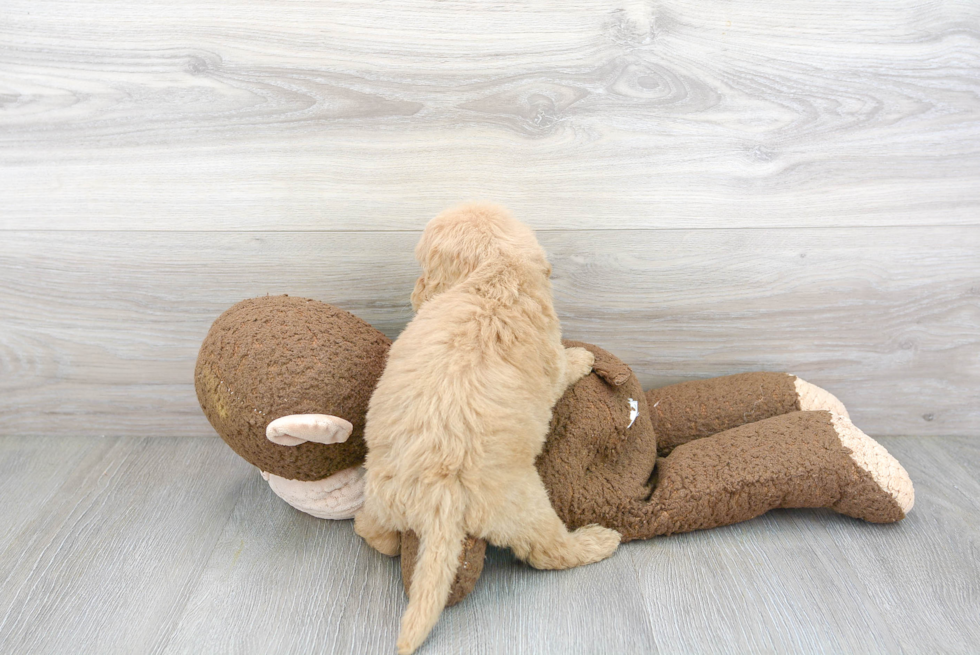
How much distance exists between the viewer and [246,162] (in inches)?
43.4

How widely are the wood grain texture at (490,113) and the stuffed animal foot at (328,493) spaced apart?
426 mm

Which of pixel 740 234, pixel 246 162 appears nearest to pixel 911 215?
pixel 740 234

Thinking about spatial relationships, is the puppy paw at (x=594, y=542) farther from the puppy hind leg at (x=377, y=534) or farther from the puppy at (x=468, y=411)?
the puppy hind leg at (x=377, y=534)

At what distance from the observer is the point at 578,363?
3.19 ft

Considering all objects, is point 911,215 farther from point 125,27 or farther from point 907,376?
point 125,27

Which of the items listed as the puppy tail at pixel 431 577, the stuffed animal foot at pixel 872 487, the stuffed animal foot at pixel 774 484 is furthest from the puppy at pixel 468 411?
the stuffed animal foot at pixel 872 487

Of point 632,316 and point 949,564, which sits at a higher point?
point 632,316

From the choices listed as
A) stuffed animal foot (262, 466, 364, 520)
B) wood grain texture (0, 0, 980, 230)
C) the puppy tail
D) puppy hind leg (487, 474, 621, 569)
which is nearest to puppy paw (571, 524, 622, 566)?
puppy hind leg (487, 474, 621, 569)

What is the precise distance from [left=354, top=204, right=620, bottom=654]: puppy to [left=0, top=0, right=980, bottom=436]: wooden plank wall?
0.25m

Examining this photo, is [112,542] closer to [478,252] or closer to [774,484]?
[478,252]

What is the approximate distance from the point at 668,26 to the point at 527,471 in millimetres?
737

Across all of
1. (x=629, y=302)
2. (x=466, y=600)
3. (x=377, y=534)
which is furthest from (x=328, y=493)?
(x=629, y=302)

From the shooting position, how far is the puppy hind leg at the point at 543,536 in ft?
2.77

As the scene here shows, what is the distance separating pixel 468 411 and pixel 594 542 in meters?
0.31
